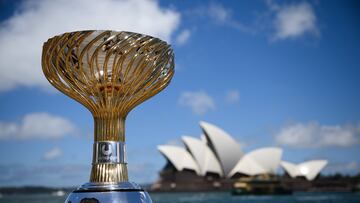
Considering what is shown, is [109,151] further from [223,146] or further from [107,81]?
[223,146]

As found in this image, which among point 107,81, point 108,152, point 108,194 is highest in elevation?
point 107,81

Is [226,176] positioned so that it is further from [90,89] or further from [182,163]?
[90,89]

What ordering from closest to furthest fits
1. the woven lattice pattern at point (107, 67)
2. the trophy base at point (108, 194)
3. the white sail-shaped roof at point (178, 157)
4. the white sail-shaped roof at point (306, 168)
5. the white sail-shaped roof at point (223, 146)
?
the trophy base at point (108, 194) < the woven lattice pattern at point (107, 67) < the white sail-shaped roof at point (223, 146) < the white sail-shaped roof at point (178, 157) < the white sail-shaped roof at point (306, 168)

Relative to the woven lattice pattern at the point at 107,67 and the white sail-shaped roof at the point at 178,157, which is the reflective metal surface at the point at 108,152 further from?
the white sail-shaped roof at the point at 178,157

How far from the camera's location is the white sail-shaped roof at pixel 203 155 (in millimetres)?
36281

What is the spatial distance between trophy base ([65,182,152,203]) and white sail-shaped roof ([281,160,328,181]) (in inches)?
1665

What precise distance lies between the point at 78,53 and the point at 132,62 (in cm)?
25

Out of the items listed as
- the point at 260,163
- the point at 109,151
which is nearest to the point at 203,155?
the point at 260,163

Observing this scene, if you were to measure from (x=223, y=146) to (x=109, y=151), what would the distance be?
3359 centimetres

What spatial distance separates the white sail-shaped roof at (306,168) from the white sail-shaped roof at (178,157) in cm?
861

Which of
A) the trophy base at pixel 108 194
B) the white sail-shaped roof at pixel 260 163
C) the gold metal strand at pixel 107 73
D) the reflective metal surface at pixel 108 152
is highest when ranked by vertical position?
the white sail-shaped roof at pixel 260 163

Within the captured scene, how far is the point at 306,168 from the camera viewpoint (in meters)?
44.5

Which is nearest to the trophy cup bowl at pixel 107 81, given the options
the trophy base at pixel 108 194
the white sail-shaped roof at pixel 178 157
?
the trophy base at pixel 108 194

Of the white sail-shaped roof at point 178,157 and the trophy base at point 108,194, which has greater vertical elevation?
the white sail-shaped roof at point 178,157
